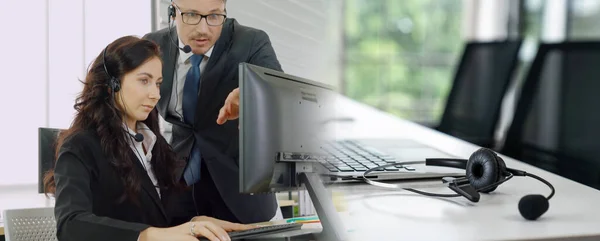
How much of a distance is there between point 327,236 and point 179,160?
336 mm

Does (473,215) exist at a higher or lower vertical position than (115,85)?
lower

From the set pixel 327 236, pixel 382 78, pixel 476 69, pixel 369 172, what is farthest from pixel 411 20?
pixel 327 236

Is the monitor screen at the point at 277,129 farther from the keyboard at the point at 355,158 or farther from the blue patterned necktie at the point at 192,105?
the blue patterned necktie at the point at 192,105

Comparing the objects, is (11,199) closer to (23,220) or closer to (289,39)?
(23,220)

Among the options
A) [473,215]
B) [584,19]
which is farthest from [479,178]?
[584,19]

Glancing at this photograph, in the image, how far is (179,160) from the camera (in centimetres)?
117

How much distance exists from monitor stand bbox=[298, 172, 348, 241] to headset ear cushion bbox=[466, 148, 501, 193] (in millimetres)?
286

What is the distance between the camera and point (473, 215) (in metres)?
1.04

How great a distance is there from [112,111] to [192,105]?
15 cm

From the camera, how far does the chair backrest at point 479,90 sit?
9.56 feet

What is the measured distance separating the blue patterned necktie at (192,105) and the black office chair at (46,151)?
0.21m

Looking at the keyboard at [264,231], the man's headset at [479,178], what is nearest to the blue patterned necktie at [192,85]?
the keyboard at [264,231]

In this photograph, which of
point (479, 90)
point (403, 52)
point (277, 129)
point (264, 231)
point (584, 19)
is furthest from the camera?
point (403, 52)

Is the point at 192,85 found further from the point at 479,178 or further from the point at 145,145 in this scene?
the point at 479,178
